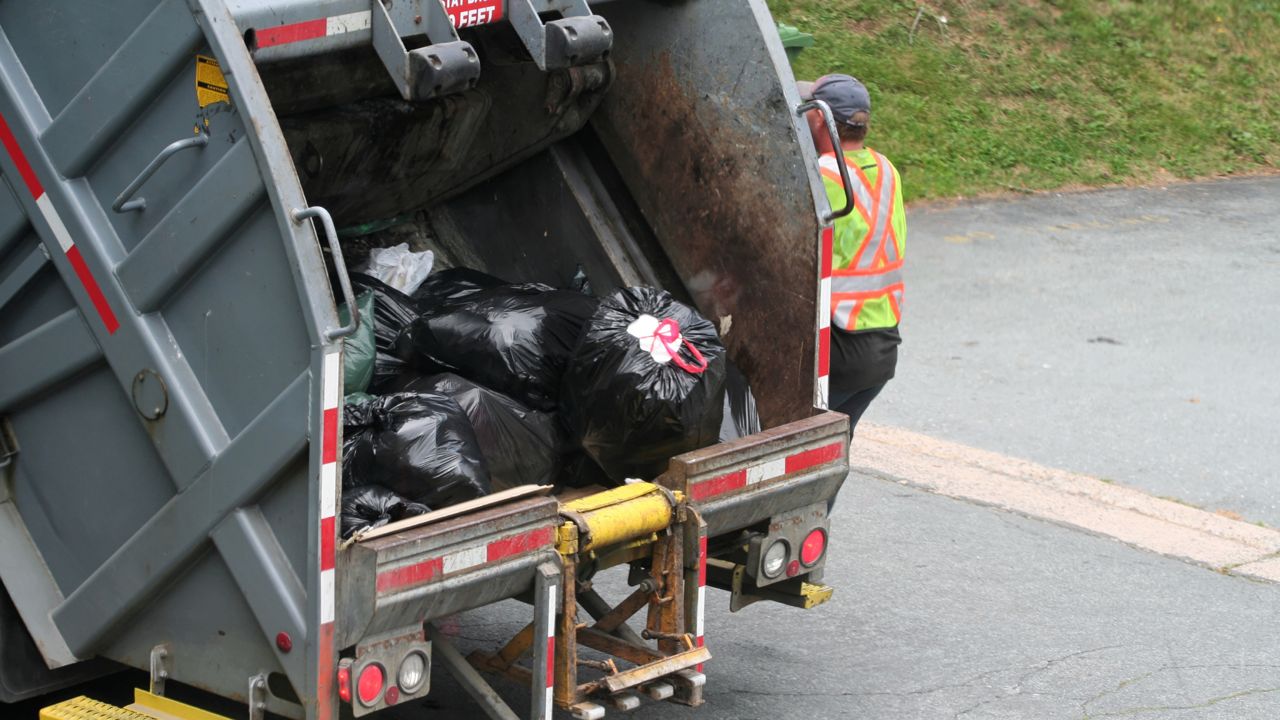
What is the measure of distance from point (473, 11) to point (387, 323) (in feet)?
3.37

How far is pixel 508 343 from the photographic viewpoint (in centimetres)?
441

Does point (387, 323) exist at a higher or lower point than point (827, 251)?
lower

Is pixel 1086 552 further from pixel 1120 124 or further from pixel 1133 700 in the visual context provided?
pixel 1120 124

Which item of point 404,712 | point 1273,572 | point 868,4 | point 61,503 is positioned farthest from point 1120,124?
point 61,503

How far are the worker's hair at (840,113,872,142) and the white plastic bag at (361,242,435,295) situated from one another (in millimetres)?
1381

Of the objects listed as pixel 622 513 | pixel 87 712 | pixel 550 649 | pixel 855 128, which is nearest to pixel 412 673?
pixel 550 649

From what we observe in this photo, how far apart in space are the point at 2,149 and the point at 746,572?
2.13 metres

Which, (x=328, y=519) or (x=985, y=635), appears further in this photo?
(x=985, y=635)

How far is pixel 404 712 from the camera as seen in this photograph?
181 inches

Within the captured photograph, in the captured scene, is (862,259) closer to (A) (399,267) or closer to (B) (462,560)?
(A) (399,267)

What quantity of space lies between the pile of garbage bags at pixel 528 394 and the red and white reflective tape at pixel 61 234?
0.61m

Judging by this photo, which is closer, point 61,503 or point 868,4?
point 61,503

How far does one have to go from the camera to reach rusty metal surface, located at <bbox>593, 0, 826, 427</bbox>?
4.52 metres

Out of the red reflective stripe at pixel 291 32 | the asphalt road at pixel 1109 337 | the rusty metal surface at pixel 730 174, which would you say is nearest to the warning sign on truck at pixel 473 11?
the red reflective stripe at pixel 291 32
